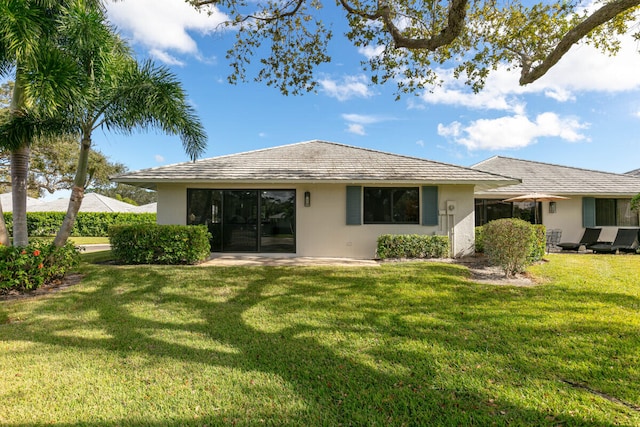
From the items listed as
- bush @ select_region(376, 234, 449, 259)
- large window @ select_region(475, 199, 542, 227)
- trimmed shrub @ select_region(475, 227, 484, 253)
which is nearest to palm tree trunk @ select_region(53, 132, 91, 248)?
bush @ select_region(376, 234, 449, 259)

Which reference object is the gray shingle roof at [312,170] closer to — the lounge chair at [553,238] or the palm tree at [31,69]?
the palm tree at [31,69]

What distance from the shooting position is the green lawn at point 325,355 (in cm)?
283

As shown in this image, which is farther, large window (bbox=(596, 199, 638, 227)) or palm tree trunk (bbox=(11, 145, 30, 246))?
large window (bbox=(596, 199, 638, 227))

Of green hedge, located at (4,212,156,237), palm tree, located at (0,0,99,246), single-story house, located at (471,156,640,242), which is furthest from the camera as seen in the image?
green hedge, located at (4,212,156,237)

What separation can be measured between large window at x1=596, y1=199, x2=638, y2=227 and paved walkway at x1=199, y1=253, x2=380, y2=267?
13.1m

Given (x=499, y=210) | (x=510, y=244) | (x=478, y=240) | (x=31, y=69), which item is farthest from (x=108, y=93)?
(x=499, y=210)

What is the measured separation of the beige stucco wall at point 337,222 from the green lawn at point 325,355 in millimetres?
4596

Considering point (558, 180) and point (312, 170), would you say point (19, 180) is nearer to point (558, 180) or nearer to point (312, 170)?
point (312, 170)

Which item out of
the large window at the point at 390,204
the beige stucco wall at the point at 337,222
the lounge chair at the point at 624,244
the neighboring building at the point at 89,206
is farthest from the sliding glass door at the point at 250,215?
the neighboring building at the point at 89,206

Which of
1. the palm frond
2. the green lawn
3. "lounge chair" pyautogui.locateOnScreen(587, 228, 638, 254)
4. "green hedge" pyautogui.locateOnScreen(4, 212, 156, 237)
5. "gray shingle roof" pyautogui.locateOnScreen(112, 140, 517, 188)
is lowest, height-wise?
the green lawn

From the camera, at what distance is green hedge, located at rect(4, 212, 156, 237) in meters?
23.0

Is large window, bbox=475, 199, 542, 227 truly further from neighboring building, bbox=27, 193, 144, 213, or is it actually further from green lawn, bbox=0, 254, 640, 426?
neighboring building, bbox=27, 193, 144, 213

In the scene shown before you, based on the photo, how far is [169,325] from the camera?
5.06m

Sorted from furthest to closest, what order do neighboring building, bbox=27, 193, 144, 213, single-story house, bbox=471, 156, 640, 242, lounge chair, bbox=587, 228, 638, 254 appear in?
1. neighboring building, bbox=27, 193, 144, 213
2. single-story house, bbox=471, 156, 640, 242
3. lounge chair, bbox=587, 228, 638, 254
